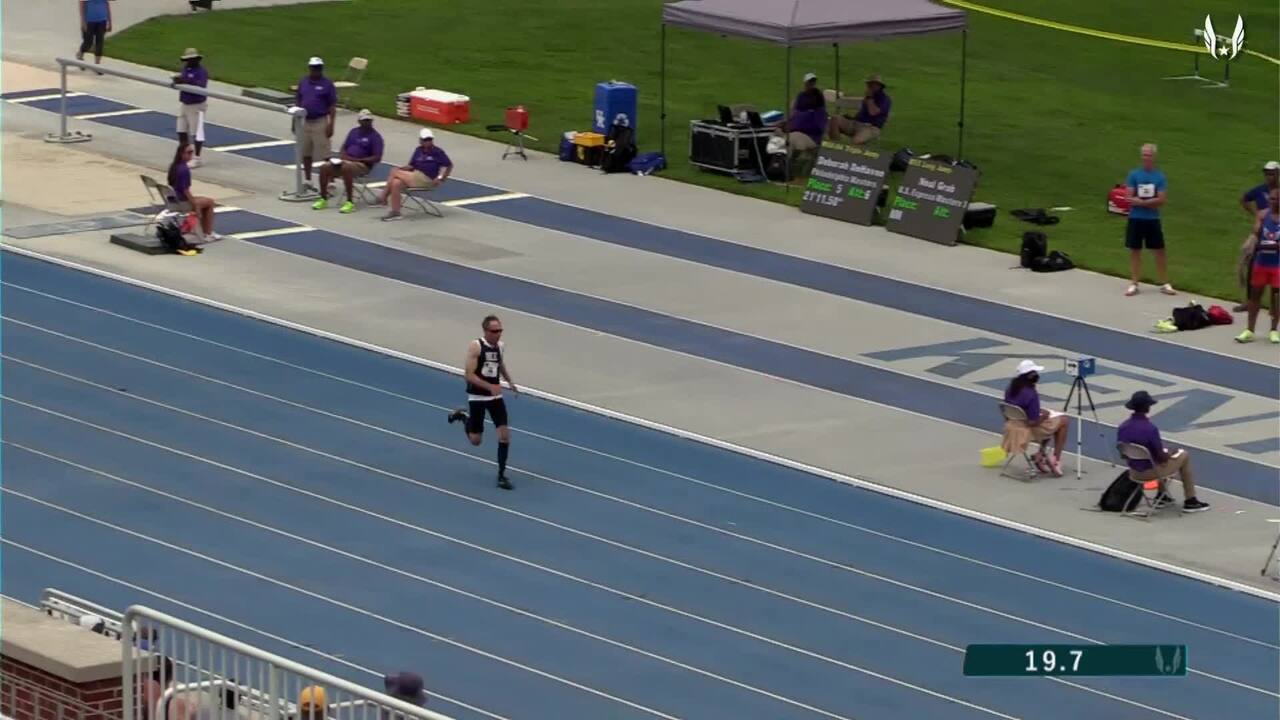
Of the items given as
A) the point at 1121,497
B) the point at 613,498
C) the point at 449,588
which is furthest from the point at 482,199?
the point at 449,588

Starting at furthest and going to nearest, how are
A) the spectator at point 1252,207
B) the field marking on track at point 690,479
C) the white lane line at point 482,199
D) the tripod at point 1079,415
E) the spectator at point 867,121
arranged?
the spectator at point 867,121 < the white lane line at point 482,199 < the spectator at point 1252,207 < the tripod at point 1079,415 < the field marking on track at point 690,479

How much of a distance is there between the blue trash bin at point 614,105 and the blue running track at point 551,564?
36.8ft

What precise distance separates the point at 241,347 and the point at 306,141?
729 cm

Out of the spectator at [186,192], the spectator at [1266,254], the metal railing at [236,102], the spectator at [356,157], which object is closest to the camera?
the spectator at [1266,254]

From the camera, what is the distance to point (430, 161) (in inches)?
1236

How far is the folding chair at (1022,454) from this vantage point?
71.3 ft

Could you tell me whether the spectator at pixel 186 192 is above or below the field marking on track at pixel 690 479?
above

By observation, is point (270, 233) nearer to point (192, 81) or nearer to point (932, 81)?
point (192, 81)

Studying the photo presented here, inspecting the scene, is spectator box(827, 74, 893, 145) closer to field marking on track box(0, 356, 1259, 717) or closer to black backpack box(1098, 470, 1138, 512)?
field marking on track box(0, 356, 1259, 717)

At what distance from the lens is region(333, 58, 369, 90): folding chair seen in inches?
1532

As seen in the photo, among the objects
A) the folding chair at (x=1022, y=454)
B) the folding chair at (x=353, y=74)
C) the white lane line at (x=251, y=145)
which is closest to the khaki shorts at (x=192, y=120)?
the white lane line at (x=251, y=145)

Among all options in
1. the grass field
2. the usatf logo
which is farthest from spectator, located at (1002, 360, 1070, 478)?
the usatf logo

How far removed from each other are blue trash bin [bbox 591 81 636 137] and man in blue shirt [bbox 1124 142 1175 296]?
9042mm

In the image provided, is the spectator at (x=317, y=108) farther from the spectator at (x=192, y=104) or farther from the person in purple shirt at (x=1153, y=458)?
the person in purple shirt at (x=1153, y=458)
